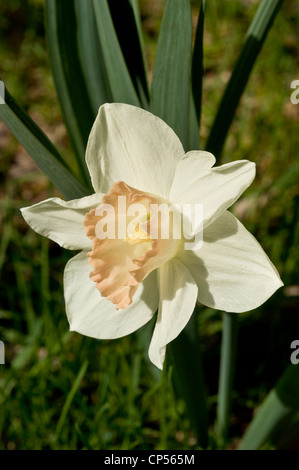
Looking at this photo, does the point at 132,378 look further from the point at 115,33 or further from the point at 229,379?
the point at 115,33

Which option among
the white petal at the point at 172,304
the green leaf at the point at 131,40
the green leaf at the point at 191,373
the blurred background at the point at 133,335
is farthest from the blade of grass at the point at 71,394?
the green leaf at the point at 131,40

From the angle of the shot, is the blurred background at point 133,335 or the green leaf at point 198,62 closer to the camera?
the green leaf at point 198,62

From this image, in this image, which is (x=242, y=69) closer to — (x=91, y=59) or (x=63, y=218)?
(x=91, y=59)

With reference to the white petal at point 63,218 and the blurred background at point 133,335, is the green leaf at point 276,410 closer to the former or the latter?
the blurred background at point 133,335

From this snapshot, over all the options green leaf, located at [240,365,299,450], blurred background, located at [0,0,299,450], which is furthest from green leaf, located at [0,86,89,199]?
green leaf, located at [240,365,299,450]

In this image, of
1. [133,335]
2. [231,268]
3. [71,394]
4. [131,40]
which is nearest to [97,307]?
[231,268]

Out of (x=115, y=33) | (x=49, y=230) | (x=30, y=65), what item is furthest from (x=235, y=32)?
(x=49, y=230)

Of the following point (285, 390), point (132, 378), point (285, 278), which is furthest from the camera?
point (285, 278)
